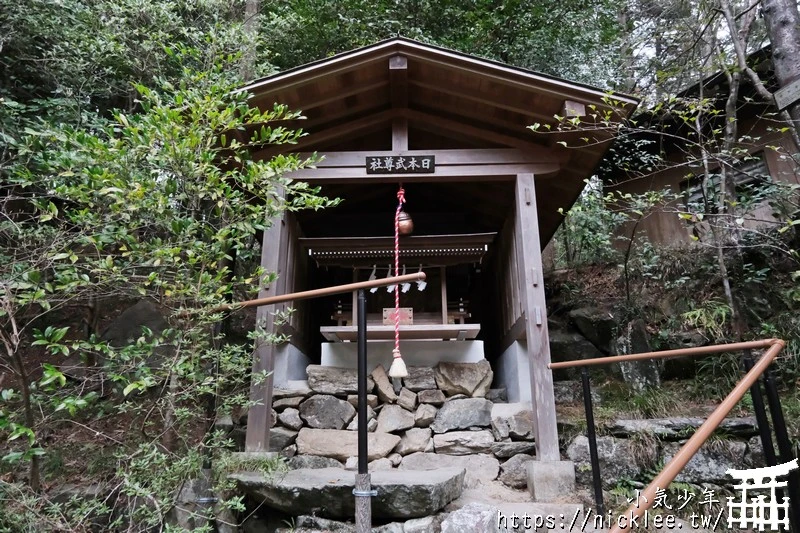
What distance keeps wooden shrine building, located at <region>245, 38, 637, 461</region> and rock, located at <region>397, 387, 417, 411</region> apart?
44 centimetres

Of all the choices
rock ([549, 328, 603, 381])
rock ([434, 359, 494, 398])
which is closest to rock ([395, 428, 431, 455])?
rock ([434, 359, 494, 398])

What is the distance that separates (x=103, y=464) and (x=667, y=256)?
24.5ft

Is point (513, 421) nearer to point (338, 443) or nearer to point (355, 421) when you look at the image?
point (355, 421)

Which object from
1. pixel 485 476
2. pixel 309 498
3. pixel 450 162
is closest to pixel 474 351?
Result: pixel 485 476

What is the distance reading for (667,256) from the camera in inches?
279

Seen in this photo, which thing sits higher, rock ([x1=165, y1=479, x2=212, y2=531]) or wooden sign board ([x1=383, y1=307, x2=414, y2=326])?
wooden sign board ([x1=383, y1=307, x2=414, y2=326])

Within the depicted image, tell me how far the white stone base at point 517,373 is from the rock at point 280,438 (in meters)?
2.42

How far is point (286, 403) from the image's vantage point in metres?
5.07

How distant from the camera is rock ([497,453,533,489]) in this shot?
439 centimetres

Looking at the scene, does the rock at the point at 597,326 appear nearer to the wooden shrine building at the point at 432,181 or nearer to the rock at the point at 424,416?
the wooden shrine building at the point at 432,181

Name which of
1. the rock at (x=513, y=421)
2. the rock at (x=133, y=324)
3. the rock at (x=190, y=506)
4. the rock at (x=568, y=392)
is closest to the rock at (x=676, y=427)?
the rock at (x=513, y=421)

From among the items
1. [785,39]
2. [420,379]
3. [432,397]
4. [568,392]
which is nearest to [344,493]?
[432,397]

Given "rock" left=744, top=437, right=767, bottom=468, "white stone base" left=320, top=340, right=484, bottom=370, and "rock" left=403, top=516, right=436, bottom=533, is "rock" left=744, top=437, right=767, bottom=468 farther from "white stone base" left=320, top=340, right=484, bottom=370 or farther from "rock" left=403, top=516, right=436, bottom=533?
"rock" left=403, top=516, right=436, bottom=533

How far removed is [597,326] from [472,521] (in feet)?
13.7
